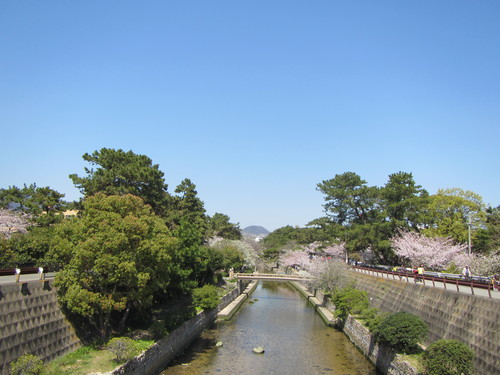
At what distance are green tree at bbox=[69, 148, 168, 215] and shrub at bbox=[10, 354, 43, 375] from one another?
23.8 metres

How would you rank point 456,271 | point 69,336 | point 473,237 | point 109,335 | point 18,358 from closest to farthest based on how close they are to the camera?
point 18,358 < point 69,336 < point 109,335 < point 456,271 < point 473,237

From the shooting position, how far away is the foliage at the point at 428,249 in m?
45.7

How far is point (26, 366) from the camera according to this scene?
16375 millimetres

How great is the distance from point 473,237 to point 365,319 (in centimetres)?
2432

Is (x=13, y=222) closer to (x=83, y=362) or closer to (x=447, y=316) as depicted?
(x=83, y=362)

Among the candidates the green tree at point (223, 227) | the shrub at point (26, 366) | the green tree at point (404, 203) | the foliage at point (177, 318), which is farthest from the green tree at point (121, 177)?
the green tree at point (223, 227)

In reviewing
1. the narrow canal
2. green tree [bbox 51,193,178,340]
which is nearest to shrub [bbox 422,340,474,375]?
the narrow canal

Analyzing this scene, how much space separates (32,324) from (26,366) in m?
3.28

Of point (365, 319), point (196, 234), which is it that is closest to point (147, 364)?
point (196, 234)

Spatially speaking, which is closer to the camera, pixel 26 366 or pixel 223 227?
pixel 26 366

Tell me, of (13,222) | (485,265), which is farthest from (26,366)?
(485,265)

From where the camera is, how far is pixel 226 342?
109 ft

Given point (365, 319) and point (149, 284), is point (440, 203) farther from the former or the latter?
point (149, 284)

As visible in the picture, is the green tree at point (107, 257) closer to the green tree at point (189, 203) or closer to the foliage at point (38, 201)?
the foliage at point (38, 201)
